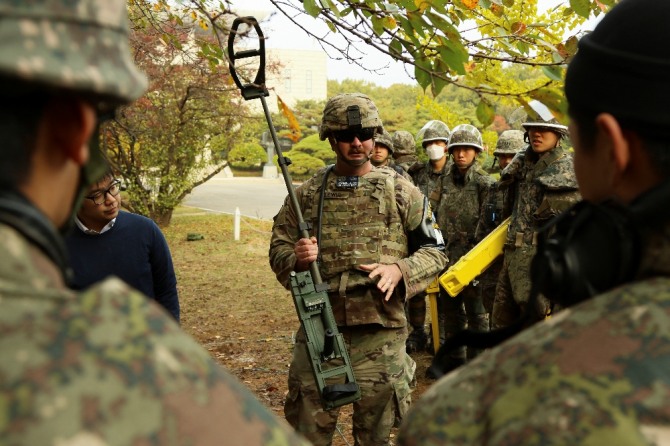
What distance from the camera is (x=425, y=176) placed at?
9.20m

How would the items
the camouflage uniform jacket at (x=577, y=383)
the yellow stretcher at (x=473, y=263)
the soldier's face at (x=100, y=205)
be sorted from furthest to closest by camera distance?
1. the yellow stretcher at (x=473, y=263)
2. the soldier's face at (x=100, y=205)
3. the camouflage uniform jacket at (x=577, y=383)

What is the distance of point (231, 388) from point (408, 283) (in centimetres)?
338

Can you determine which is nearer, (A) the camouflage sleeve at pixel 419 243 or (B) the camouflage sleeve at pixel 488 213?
(A) the camouflage sleeve at pixel 419 243

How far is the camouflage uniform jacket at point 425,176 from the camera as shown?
894cm

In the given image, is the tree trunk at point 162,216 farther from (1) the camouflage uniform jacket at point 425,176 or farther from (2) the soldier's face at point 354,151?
(2) the soldier's face at point 354,151

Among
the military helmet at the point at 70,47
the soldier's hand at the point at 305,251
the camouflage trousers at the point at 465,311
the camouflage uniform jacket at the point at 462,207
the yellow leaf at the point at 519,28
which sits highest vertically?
the yellow leaf at the point at 519,28

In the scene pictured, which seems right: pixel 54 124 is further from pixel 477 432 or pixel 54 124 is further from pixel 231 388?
pixel 477 432

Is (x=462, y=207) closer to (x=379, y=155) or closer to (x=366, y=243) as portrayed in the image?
(x=379, y=155)

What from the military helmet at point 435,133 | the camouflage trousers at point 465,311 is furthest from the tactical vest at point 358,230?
the military helmet at point 435,133

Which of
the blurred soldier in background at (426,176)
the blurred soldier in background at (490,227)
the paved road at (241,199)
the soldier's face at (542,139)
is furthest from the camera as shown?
the paved road at (241,199)

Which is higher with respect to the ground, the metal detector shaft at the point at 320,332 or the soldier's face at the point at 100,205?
the soldier's face at the point at 100,205

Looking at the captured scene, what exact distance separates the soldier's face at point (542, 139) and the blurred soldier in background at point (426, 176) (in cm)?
237

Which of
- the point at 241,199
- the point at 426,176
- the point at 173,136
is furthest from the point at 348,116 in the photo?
the point at 241,199

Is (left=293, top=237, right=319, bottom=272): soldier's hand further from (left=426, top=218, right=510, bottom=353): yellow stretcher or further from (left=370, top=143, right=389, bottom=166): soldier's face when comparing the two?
(left=370, top=143, right=389, bottom=166): soldier's face
